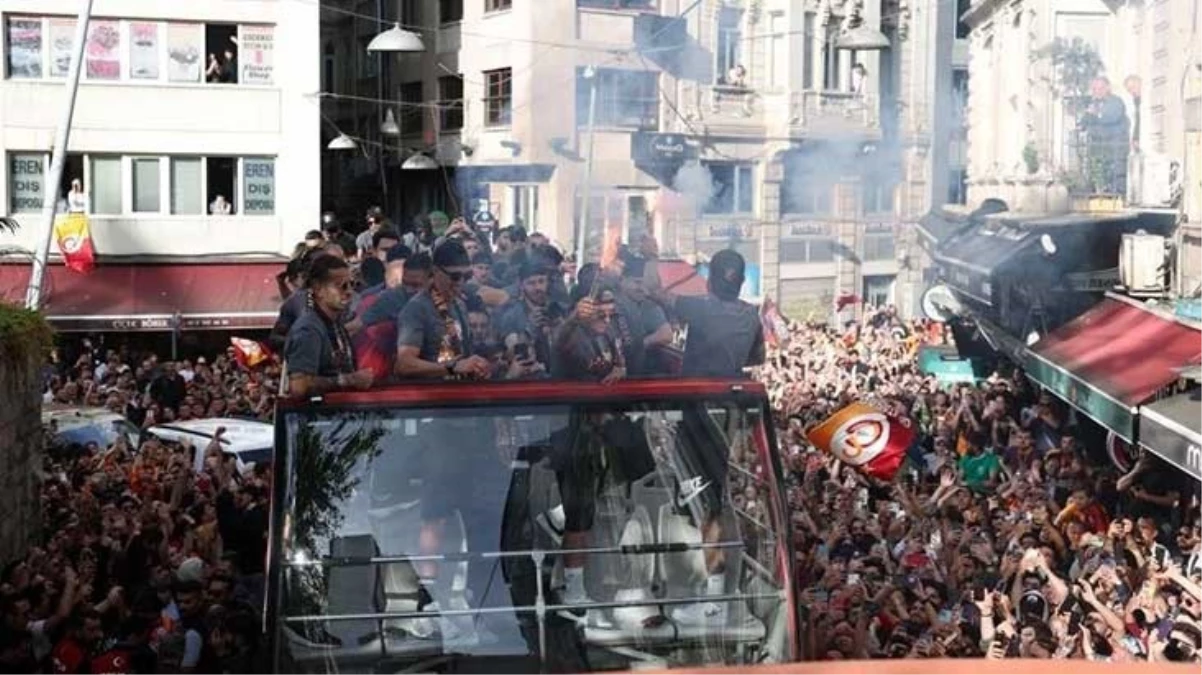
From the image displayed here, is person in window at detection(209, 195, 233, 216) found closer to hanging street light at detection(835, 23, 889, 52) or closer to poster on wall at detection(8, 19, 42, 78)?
poster on wall at detection(8, 19, 42, 78)

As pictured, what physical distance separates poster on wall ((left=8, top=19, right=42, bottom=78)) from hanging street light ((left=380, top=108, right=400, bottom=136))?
4501 millimetres

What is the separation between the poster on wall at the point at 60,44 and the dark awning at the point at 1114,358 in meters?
13.9

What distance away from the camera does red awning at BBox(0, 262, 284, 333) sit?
2173 centimetres

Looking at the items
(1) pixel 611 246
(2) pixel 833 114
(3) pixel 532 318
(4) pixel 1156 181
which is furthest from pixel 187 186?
(3) pixel 532 318

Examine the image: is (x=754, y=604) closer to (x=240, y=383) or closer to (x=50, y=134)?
(x=240, y=383)

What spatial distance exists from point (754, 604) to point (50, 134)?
18989 millimetres

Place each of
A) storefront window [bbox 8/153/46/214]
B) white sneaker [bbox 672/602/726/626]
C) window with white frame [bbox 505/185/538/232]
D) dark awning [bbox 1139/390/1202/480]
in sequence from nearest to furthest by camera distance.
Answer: white sneaker [bbox 672/602/726/626] → dark awning [bbox 1139/390/1202/480] → window with white frame [bbox 505/185/538/232] → storefront window [bbox 8/153/46/214]

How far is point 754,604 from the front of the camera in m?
5.41

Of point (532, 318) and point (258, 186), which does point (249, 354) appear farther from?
point (532, 318)

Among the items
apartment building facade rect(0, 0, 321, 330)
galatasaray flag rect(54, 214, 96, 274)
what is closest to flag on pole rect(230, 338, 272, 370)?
apartment building facade rect(0, 0, 321, 330)

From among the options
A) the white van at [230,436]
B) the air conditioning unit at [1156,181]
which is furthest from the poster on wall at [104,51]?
the air conditioning unit at [1156,181]

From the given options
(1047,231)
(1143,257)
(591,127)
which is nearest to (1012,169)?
(1047,231)

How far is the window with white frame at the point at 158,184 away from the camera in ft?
74.0

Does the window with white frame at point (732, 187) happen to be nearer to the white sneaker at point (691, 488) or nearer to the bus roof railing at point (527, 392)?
the bus roof railing at point (527, 392)
